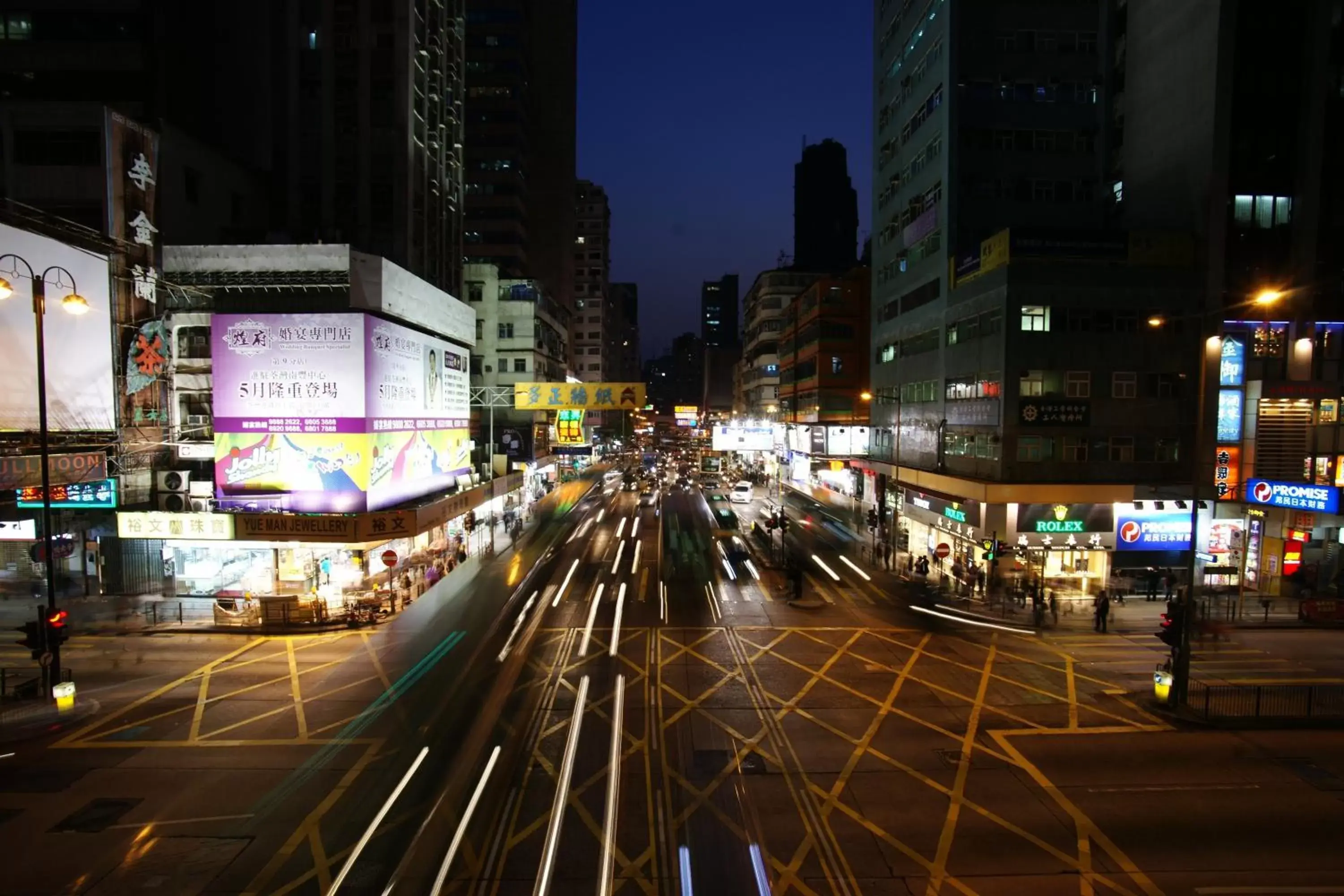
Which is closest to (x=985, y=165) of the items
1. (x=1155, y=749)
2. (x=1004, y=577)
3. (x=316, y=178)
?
(x=1004, y=577)

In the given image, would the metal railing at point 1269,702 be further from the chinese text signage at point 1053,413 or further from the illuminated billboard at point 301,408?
the illuminated billboard at point 301,408

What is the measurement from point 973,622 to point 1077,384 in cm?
1200

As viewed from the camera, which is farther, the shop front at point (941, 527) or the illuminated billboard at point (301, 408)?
the shop front at point (941, 527)

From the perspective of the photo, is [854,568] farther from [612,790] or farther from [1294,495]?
[612,790]

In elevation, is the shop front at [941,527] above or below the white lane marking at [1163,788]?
above

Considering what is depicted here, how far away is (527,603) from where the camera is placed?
91.3 feet

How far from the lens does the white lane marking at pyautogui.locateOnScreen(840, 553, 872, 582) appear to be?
110 ft

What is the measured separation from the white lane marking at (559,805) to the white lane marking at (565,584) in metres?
10.5

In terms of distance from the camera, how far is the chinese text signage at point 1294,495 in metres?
27.1

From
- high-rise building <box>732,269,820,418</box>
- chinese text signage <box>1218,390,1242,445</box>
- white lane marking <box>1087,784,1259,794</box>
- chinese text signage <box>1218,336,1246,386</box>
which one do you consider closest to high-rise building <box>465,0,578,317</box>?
high-rise building <box>732,269,820,418</box>

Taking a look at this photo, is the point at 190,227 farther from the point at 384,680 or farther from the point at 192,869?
the point at 192,869

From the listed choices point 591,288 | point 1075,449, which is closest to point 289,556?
point 1075,449

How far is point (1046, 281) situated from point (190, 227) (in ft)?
125

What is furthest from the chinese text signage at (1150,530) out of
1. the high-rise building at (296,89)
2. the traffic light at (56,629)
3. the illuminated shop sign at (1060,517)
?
the traffic light at (56,629)
